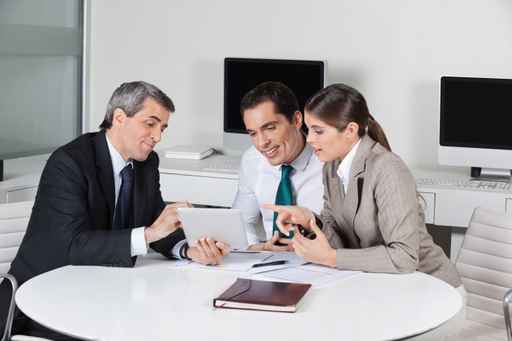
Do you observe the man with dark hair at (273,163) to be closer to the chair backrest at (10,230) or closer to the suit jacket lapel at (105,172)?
the suit jacket lapel at (105,172)

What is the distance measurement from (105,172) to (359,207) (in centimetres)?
87

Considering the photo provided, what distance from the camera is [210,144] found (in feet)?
18.6

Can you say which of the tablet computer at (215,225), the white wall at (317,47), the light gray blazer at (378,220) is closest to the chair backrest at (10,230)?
the tablet computer at (215,225)

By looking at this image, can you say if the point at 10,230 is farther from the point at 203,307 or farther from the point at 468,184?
the point at 468,184

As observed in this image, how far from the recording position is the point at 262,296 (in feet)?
8.71

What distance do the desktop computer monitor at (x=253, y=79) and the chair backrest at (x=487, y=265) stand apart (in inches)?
65.8

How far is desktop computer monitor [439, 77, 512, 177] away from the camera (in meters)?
4.72

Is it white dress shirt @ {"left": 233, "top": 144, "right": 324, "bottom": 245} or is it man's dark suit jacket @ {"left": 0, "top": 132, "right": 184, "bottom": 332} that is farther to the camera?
white dress shirt @ {"left": 233, "top": 144, "right": 324, "bottom": 245}

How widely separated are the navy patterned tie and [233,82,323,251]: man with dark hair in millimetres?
550

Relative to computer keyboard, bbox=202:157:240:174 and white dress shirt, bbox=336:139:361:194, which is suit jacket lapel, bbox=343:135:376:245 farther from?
computer keyboard, bbox=202:157:240:174

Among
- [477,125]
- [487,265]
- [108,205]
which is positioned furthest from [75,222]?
[477,125]

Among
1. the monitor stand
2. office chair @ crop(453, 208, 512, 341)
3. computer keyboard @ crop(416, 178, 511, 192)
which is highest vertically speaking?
the monitor stand

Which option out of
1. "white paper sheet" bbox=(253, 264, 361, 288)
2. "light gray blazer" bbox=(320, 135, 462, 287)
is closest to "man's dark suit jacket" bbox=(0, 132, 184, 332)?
"white paper sheet" bbox=(253, 264, 361, 288)

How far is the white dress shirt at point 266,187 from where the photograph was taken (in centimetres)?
382
